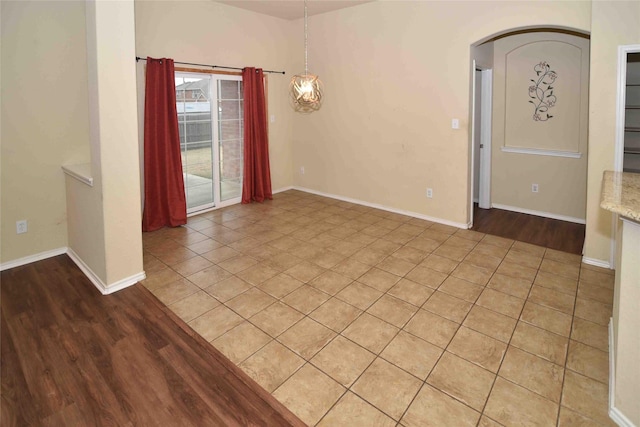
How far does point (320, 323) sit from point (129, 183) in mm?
1975

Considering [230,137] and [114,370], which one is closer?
[114,370]

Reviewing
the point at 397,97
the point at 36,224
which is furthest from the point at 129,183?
the point at 397,97

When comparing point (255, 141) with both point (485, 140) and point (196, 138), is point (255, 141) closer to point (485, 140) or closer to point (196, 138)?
point (196, 138)

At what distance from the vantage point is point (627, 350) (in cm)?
184

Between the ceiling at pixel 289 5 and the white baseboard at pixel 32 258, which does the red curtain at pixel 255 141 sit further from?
the white baseboard at pixel 32 258

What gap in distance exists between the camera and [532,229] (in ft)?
15.7

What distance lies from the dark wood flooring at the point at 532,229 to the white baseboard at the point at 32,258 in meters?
4.72

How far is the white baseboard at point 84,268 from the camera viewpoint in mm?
3293

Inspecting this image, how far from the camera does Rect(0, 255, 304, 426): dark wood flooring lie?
2.02 metres

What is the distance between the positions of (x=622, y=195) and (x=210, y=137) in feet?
15.5

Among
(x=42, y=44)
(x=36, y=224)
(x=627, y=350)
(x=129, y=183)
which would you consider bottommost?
(x=627, y=350)

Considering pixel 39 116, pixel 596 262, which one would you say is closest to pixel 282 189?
pixel 39 116

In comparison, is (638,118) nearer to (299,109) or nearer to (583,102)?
(583,102)

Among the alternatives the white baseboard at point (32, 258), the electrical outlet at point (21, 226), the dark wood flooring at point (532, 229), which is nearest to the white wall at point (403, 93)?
the dark wood flooring at point (532, 229)
